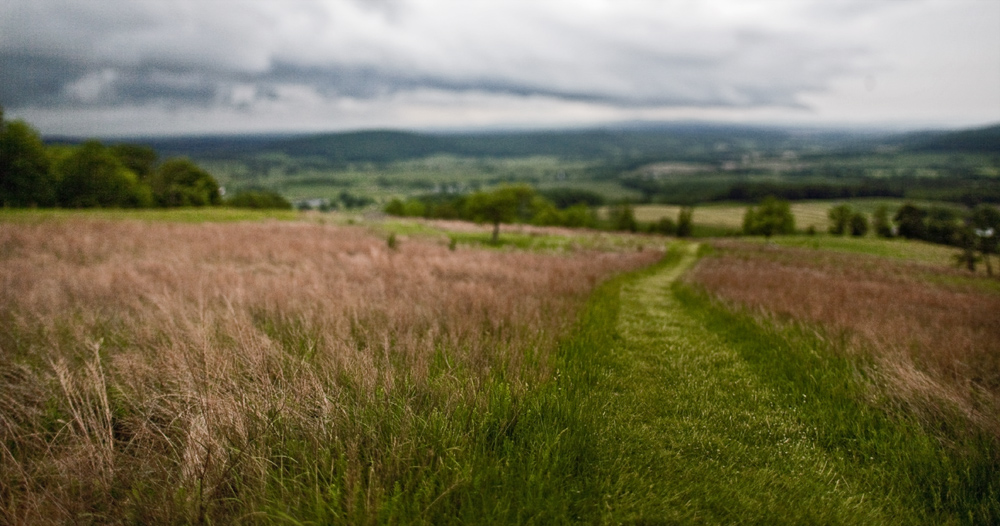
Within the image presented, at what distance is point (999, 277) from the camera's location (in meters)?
22.6

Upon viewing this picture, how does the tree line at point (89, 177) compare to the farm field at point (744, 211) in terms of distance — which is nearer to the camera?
the tree line at point (89, 177)

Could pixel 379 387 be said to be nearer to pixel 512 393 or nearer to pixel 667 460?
pixel 512 393

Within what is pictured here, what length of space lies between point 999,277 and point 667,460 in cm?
3234

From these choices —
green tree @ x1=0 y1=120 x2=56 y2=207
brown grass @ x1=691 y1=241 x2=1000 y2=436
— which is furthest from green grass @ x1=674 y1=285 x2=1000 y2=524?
green tree @ x1=0 y1=120 x2=56 y2=207

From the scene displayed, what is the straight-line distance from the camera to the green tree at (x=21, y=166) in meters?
46.5

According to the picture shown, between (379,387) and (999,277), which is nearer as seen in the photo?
(379,387)

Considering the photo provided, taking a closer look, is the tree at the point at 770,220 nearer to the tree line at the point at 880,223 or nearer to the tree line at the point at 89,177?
the tree line at the point at 880,223

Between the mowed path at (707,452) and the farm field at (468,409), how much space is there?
2 cm

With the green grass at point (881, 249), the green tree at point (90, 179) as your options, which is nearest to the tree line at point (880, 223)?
the green grass at point (881, 249)

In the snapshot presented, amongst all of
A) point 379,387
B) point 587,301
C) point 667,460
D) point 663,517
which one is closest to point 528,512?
point 663,517

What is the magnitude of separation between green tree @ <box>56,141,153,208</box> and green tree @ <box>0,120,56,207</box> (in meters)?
4.25

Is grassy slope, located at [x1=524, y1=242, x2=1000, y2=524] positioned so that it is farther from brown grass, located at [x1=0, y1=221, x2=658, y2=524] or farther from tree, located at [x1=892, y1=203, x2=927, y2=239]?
tree, located at [x1=892, y1=203, x2=927, y2=239]

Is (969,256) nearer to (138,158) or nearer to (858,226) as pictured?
(858,226)

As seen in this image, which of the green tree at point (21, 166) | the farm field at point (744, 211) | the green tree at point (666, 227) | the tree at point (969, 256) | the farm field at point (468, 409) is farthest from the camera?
the farm field at point (744, 211)
